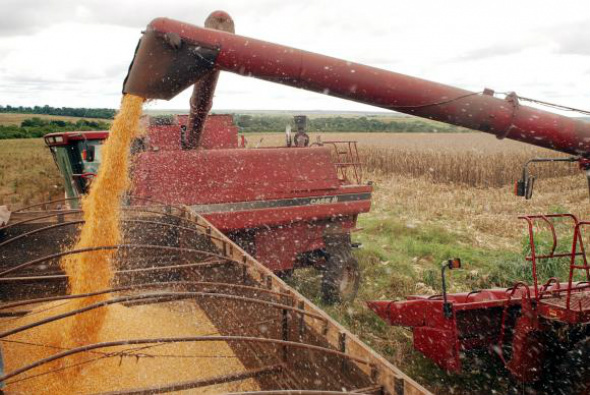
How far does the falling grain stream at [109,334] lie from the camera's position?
271 centimetres

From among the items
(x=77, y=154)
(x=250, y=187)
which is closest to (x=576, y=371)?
(x=250, y=187)

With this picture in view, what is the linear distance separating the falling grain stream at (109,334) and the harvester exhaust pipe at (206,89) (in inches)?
19.7

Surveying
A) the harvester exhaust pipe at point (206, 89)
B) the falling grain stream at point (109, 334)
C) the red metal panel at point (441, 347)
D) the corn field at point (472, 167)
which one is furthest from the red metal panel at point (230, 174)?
the corn field at point (472, 167)

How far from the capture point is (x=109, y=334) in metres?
3.19

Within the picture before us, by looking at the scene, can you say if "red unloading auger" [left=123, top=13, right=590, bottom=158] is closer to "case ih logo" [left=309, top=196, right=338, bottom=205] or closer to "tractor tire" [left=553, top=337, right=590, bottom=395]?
"tractor tire" [left=553, top=337, right=590, bottom=395]

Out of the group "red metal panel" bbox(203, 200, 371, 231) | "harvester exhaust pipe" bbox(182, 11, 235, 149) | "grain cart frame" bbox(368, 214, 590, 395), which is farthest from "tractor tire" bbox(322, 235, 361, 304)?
"harvester exhaust pipe" bbox(182, 11, 235, 149)

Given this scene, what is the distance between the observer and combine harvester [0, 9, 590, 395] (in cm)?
235

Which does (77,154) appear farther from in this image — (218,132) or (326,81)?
(326,81)

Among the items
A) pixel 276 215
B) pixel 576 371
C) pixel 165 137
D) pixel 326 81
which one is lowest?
pixel 576 371

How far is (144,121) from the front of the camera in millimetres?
5840

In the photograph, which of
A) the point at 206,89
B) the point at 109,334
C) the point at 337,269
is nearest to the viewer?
the point at 109,334

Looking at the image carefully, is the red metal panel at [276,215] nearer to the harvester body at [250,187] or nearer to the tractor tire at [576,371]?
the harvester body at [250,187]

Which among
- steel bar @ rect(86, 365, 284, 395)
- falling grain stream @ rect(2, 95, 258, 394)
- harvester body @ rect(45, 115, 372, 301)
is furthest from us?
harvester body @ rect(45, 115, 372, 301)

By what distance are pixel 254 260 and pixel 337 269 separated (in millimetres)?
2715
